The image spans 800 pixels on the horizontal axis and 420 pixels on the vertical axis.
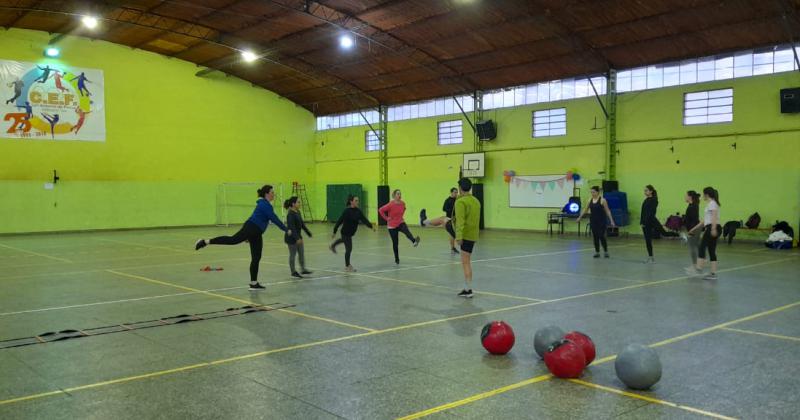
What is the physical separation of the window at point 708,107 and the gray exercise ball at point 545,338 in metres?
19.7

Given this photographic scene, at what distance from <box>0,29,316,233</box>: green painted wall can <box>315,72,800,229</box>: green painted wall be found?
9133 millimetres

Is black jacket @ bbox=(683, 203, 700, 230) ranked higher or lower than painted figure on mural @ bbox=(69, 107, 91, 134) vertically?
lower

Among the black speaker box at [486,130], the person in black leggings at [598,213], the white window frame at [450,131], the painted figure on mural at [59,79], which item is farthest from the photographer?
the white window frame at [450,131]

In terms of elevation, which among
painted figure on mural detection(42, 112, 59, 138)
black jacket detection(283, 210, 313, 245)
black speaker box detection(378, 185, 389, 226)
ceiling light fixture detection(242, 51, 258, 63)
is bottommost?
black jacket detection(283, 210, 313, 245)

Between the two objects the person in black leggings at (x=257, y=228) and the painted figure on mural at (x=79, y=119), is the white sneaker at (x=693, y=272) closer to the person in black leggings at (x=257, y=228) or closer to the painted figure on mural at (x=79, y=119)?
A: the person in black leggings at (x=257, y=228)

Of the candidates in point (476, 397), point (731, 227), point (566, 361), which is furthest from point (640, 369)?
point (731, 227)

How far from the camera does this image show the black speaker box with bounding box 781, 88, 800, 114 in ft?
67.2

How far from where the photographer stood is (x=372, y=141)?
37156 mm

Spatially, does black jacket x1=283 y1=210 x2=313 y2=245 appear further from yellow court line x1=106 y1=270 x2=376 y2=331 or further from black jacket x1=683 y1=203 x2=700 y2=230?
black jacket x1=683 y1=203 x2=700 y2=230

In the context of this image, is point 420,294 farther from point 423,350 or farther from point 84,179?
point 84,179

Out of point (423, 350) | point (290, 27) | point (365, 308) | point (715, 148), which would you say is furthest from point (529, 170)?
point (423, 350)

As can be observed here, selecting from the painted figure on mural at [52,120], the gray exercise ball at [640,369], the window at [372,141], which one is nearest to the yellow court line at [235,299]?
the gray exercise ball at [640,369]

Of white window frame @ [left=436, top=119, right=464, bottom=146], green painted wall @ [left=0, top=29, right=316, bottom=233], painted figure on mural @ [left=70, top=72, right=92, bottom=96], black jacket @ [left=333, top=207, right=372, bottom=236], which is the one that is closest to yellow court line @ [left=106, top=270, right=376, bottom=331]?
black jacket @ [left=333, top=207, right=372, bottom=236]

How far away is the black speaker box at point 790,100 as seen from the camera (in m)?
20.5
